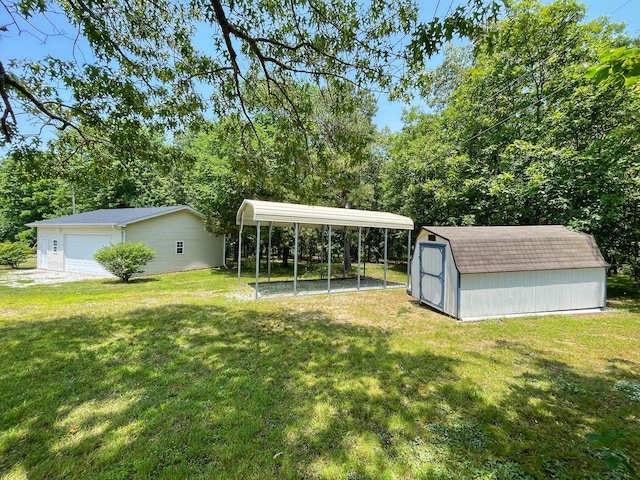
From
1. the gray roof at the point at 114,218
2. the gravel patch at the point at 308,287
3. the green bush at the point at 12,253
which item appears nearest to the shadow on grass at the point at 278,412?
the gravel patch at the point at 308,287

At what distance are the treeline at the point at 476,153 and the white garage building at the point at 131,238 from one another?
77.1 inches

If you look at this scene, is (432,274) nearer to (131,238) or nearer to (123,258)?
(123,258)

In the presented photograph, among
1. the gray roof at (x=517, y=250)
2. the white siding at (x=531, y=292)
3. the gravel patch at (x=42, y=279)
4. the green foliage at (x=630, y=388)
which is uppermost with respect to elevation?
the gray roof at (x=517, y=250)

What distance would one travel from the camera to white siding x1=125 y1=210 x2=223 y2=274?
46.8ft

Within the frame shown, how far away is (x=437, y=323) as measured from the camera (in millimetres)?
6246

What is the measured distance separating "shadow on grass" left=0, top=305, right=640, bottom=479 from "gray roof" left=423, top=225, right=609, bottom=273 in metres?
2.22

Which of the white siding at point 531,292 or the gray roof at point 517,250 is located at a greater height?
the gray roof at point 517,250

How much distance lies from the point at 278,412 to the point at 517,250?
22.3ft

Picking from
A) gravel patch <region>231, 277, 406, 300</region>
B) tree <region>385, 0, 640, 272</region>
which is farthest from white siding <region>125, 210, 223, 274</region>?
tree <region>385, 0, 640, 272</region>

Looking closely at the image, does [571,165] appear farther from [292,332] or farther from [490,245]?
[292,332]

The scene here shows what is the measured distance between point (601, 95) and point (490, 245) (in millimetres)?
6607

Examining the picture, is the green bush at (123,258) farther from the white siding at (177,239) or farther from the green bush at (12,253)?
the green bush at (12,253)

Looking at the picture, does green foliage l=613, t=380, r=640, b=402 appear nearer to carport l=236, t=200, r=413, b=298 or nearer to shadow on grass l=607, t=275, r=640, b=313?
shadow on grass l=607, t=275, r=640, b=313

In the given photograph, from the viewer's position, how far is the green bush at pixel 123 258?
11.1 metres
